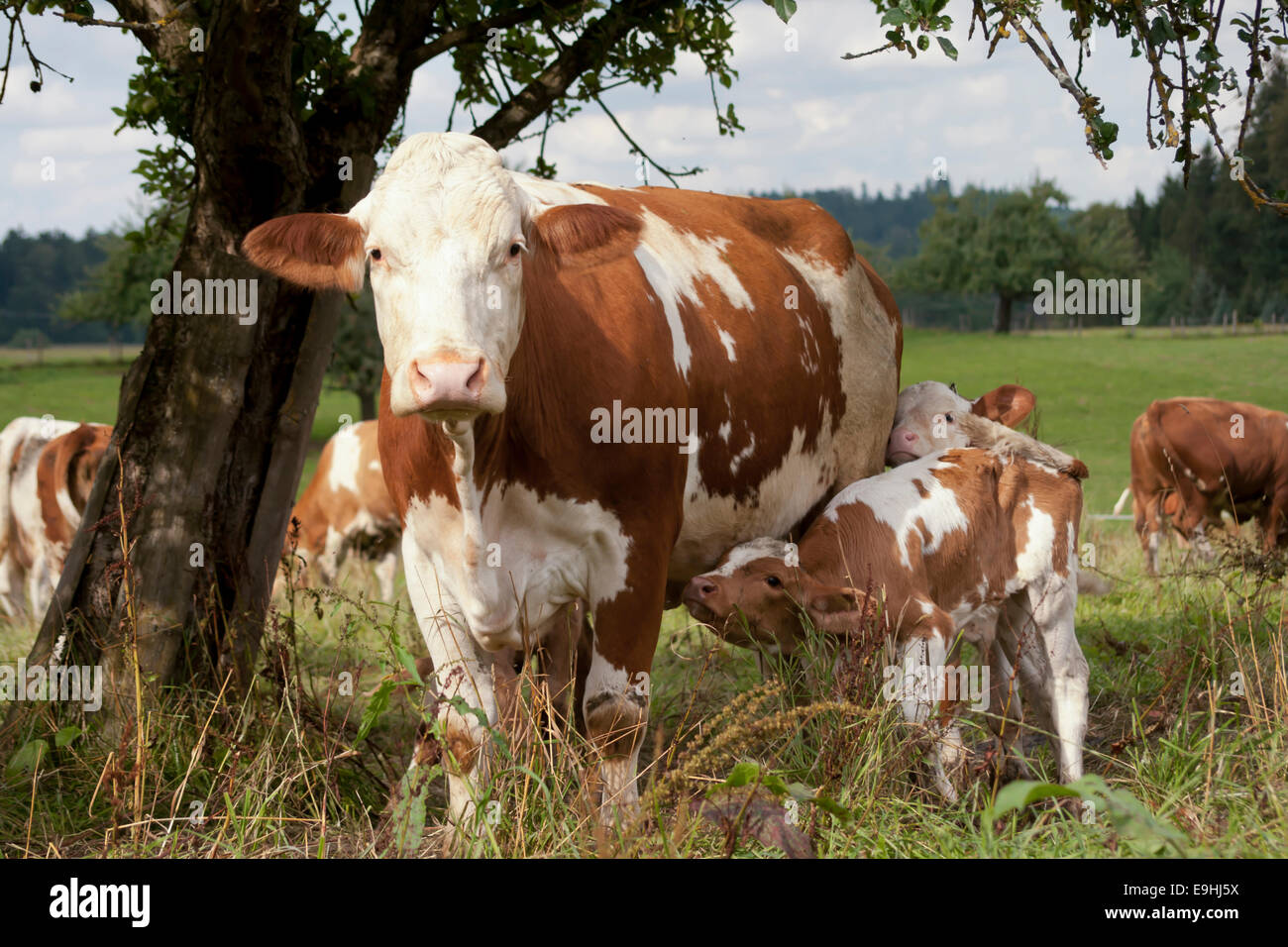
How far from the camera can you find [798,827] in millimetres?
3594

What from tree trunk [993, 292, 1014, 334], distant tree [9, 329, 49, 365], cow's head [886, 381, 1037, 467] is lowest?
cow's head [886, 381, 1037, 467]

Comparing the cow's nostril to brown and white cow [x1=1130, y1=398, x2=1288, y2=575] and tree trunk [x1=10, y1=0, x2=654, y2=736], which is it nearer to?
tree trunk [x1=10, y1=0, x2=654, y2=736]

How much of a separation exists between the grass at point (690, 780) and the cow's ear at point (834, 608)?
0.16 m

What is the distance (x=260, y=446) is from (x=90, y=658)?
1.18 m

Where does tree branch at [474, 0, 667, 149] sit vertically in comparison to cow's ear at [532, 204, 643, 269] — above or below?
above

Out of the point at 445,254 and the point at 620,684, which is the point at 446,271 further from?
the point at 620,684

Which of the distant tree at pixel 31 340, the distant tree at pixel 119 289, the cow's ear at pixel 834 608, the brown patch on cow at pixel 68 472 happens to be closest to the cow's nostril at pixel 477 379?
the cow's ear at pixel 834 608

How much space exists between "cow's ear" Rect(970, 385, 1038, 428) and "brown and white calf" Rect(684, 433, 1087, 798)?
845 mm

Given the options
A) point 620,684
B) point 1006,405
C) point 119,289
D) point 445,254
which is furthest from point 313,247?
point 119,289

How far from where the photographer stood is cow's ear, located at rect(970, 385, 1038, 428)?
241 inches

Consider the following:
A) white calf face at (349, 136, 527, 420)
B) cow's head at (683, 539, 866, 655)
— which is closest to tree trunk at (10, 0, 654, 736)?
white calf face at (349, 136, 527, 420)

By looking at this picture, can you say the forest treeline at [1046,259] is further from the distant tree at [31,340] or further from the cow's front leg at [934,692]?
the cow's front leg at [934,692]

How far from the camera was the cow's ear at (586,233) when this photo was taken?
3.86 m
